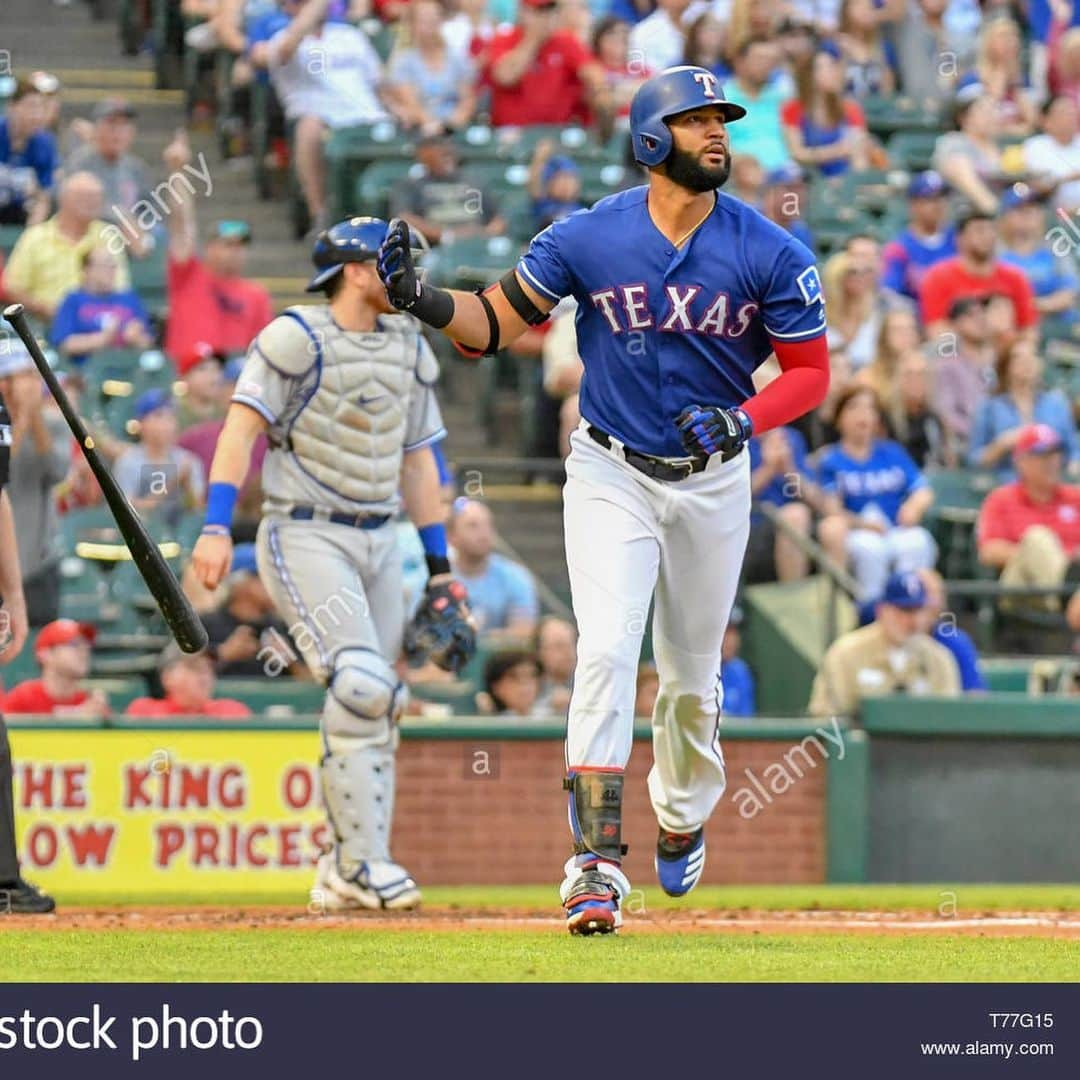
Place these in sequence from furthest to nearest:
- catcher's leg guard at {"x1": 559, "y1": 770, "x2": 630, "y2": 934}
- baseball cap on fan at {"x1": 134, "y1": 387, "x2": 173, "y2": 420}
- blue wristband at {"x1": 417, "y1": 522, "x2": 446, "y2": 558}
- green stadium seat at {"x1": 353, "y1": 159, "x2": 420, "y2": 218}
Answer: green stadium seat at {"x1": 353, "y1": 159, "x2": 420, "y2": 218}
baseball cap on fan at {"x1": 134, "y1": 387, "x2": 173, "y2": 420}
blue wristband at {"x1": 417, "y1": 522, "x2": 446, "y2": 558}
catcher's leg guard at {"x1": 559, "y1": 770, "x2": 630, "y2": 934}

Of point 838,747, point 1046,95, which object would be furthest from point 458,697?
point 1046,95

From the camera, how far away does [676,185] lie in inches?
279

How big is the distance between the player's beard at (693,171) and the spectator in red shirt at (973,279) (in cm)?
731

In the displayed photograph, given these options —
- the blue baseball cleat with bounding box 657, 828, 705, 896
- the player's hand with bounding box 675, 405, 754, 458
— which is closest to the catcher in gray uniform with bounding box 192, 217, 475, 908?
the blue baseball cleat with bounding box 657, 828, 705, 896

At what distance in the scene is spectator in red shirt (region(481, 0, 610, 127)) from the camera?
48.5 feet

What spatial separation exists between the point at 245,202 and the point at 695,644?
857cm

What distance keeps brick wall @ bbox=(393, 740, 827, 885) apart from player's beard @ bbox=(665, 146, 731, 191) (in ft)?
14.5

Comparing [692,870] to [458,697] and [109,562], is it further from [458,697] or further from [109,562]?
[109,562]

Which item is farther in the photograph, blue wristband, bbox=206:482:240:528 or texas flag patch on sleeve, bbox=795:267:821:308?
blue wristband, bbox=206:482:240:528

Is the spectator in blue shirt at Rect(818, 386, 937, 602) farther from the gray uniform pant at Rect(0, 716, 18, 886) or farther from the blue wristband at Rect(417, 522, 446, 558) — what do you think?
the gray uniform pant at Rect(0, 716, 18, 886)

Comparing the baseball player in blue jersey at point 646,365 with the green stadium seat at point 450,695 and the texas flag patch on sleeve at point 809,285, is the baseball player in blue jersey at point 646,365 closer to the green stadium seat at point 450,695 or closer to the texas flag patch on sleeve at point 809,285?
the texas flag patch on sleeve at point 809,285

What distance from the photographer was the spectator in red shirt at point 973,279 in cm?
1423

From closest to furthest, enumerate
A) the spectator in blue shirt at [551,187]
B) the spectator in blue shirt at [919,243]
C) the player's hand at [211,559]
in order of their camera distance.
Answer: the player's hand at [211,559] < the spectator in blue shirt at [551,187] < the spectator in blue shirt at [919,243]

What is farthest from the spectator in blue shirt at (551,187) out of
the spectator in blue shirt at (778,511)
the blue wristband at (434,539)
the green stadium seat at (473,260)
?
the blue wristband at (434,539)
